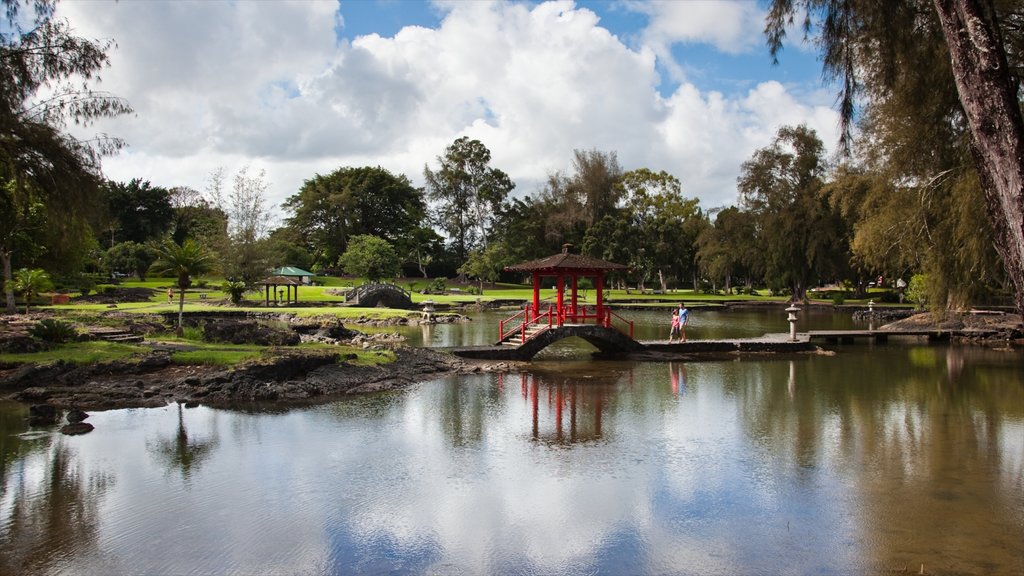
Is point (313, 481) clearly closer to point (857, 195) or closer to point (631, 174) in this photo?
point (857, 195)

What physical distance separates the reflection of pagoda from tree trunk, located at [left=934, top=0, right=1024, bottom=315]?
724 cm

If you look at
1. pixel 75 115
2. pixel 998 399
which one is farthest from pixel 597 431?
pixel 75 115

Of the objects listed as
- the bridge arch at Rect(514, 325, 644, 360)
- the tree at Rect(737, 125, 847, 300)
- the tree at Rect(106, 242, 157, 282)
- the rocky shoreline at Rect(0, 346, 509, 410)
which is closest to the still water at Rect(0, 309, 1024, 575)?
the rocky shoreline at Rect(0, 346, 509, 410)

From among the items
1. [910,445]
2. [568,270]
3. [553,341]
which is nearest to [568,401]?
[910,445]

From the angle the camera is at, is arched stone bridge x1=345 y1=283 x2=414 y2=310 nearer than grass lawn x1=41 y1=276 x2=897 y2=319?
No

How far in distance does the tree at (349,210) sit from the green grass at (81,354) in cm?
5298

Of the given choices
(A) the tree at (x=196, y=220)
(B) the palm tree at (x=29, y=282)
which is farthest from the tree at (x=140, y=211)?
(B) the palm tree at (x=29, y=282)

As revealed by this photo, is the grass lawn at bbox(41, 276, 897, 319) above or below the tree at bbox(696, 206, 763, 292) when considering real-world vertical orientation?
below

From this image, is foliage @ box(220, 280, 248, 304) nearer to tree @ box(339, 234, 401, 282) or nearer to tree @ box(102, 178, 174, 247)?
tree @ box(339, 234, 401, 282)

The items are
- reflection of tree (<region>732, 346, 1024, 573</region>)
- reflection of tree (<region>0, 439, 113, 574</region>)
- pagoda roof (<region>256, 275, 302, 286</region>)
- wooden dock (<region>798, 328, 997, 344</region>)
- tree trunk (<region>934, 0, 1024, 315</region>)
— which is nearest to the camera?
tree trunk (<region>934, 0, 1024, 315</region>)

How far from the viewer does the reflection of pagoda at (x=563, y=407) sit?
12.6 meters

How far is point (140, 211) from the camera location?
68938 millimetres

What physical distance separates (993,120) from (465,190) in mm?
75381

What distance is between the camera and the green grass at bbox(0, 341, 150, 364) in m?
16.7
